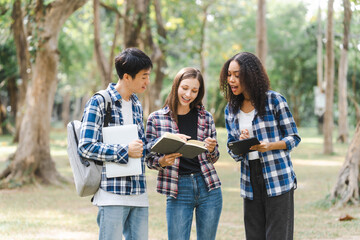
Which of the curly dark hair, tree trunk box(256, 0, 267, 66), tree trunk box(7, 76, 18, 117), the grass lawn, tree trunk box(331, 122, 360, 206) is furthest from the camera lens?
tree trunk box(7, 76, 18, 117)

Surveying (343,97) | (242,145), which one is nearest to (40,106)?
(242,145)

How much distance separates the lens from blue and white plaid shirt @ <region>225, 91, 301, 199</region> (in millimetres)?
3543

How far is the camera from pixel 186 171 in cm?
369

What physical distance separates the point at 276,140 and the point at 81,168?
144 centimetres

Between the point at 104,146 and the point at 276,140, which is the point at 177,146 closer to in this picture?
the point at 104,146

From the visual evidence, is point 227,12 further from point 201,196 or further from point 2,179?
point 201,196

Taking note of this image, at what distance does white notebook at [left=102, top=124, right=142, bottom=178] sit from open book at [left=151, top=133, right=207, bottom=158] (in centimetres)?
17

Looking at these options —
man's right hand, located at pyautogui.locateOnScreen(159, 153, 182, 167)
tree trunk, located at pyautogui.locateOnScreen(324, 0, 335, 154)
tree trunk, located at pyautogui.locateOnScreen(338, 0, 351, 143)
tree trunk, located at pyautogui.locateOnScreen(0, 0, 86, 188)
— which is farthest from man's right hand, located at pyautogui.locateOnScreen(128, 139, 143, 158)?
tree trunk, located at pyautogui.locateOnScreen(338, 0, 351, 143)

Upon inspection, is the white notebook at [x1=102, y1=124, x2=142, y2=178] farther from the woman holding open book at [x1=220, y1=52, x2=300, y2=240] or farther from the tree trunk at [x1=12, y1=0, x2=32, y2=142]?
the tree trunk at [x1=12, y1=0, x2=32, y2=142]

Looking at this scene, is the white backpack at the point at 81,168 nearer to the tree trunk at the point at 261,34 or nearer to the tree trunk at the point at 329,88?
the tree trunk at the point at 261,34

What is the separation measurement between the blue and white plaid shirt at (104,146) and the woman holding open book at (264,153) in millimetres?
855

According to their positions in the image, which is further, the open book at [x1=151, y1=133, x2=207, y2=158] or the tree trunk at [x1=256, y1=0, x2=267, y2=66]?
the tree trunk at [x1=256, y1=0, x2=267, y2=66]

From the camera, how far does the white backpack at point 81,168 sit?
316cm

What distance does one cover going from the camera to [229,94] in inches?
150
